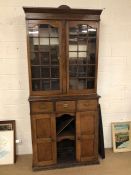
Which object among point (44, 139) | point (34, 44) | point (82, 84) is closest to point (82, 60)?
point (82, 84)

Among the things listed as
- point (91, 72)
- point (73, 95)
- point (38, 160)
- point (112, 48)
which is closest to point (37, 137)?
point (38, 160)

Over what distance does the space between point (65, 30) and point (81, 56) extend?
1.30ft

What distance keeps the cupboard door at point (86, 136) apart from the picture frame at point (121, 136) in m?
0.53

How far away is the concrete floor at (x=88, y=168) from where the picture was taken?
2.55 meters

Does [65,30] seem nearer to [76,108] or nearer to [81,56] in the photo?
[81,56]

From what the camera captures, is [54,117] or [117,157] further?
[117,157]

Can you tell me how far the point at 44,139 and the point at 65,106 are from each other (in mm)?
518

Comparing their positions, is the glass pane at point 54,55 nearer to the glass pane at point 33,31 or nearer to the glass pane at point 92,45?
the glass pane at point 33,31

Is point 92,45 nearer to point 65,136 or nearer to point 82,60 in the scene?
point 82,60

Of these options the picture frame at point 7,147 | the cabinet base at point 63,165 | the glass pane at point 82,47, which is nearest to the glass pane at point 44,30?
the glass pane at point 82,47

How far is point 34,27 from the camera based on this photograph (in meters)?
2.37

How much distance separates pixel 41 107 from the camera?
2488 millimetres

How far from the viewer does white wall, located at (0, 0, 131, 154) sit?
2685 mm

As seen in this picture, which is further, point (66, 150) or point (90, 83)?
point (66, 150)
